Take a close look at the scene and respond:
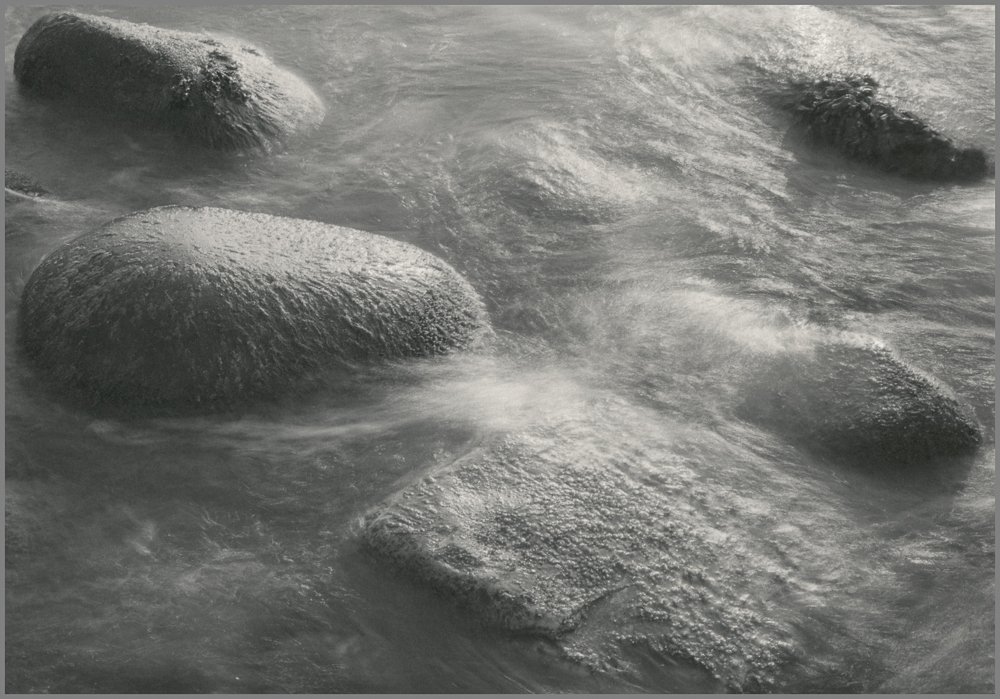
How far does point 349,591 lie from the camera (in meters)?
4.10

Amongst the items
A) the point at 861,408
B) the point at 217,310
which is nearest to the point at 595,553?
the point at 861,408

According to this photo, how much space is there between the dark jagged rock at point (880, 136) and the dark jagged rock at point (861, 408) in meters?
1.98

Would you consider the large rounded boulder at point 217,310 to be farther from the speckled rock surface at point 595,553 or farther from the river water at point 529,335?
the speckled rock surface at point 595,553

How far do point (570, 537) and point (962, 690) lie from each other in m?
1.34

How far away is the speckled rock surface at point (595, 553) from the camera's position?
3.89 meters

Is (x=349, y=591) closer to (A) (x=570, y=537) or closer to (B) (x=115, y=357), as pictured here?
(A) (x=570, y=537)

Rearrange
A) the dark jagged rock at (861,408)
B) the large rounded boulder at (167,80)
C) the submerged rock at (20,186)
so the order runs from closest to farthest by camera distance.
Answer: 1. the dark jagged rock at (861,408)
2. the submerged rock at (20,186)
3. the large rounded boulder at (167,80)

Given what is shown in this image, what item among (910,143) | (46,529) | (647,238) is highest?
(910,143)

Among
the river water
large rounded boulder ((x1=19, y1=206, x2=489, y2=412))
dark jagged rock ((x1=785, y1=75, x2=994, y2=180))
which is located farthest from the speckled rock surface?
dark jagged rock ((x1=785, y1=75, x2=994, y2=180))

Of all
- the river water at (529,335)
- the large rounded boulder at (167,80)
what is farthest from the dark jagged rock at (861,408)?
the large rounded boulder at (167,80)

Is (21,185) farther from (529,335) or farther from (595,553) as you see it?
(595,553)

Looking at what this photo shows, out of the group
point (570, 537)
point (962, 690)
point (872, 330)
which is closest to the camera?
point (962, 690)

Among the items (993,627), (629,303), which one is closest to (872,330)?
(629,303)

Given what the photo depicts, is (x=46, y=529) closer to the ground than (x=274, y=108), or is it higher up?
closer to the ground
